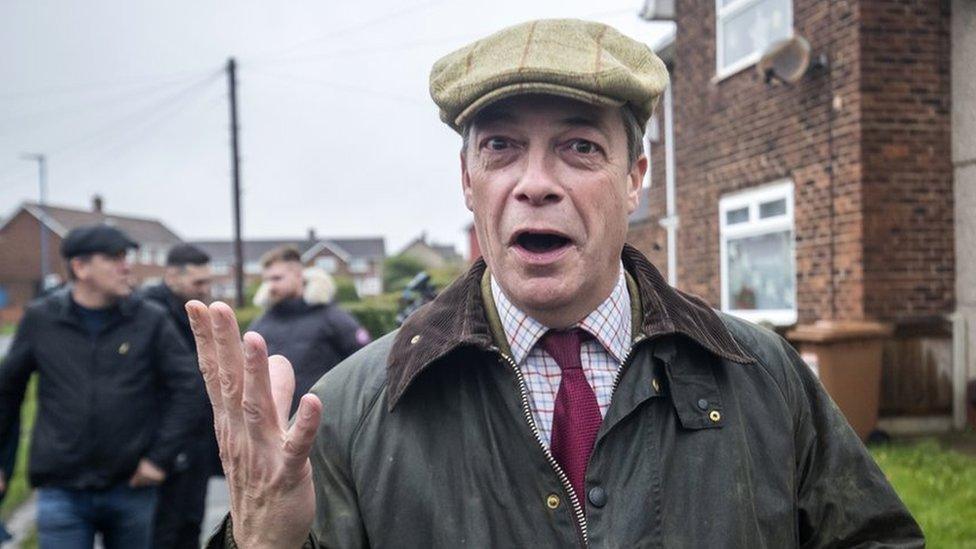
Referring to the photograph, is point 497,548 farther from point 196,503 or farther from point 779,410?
point 196,503

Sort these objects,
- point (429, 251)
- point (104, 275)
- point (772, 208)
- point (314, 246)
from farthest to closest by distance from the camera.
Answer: point (429, 251)
point (314, 246)
point (772, 208)
point (104, 275)

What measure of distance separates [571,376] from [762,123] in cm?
800

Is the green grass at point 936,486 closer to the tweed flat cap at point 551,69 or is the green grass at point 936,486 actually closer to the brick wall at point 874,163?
the brick wall at point 874,163

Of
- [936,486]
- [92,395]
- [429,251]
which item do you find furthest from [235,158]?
[429,251]

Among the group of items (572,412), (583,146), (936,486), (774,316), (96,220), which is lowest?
(936,486)

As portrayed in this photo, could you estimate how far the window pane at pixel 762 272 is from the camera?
9.05 meters

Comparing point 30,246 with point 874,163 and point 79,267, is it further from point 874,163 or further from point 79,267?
point 79,267

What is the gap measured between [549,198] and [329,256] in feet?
309

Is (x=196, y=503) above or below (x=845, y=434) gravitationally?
below

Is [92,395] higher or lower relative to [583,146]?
lower

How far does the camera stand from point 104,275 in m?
4.13

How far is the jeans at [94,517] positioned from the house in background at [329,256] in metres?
88.5

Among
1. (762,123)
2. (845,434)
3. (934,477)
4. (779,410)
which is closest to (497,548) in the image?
(779,410)

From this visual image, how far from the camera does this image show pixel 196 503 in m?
5.04
